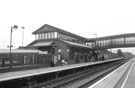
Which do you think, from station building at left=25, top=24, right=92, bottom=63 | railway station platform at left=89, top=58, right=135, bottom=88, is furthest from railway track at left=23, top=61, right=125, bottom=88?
station building at left=25, top=24, right=92, bottom=63

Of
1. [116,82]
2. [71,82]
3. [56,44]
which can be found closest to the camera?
[116,82]

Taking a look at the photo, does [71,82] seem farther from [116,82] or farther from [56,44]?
[56,44]

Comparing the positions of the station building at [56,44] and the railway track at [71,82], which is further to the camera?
the station building at [56,44]

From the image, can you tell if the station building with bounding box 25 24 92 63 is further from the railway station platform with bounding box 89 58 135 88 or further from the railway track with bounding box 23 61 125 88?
the railway station platform with bounding box 89 58 135 88

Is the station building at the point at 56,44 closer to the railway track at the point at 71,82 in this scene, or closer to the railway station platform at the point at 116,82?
the railway track at the point at 71,82

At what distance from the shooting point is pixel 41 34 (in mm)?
43875

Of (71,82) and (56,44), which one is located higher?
(56,44)

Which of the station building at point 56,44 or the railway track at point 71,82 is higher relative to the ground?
the station building at point 56,44

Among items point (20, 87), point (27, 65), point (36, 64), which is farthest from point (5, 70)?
point (20, 87)

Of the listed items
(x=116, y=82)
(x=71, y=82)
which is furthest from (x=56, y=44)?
(x=116, y=82)

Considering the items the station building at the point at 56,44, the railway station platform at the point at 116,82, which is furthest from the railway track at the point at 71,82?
the station building at the point at 56,44

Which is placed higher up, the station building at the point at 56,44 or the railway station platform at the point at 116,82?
the station building at the point at 56,44

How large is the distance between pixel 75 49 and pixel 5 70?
2542 cm

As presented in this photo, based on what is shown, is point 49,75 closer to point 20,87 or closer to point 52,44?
point 20,87
